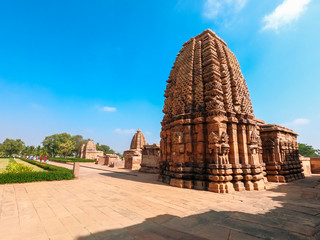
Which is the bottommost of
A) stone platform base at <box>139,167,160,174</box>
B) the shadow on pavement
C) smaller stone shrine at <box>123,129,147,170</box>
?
stone platform base at <box>139,167,160,174</box>

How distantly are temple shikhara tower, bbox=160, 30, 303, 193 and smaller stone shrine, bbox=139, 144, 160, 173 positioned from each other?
4.37 metres

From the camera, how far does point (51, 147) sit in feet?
181

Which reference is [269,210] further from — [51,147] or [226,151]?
[51,147]

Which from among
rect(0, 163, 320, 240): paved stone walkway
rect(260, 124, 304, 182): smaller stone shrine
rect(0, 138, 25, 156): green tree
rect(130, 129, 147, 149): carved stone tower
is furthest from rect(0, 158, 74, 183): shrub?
rect(0, 138, 25, 156): green tree

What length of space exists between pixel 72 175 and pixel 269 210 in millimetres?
10349

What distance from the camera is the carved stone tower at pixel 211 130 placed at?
7.04m

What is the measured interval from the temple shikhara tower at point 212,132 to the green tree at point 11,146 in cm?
8566

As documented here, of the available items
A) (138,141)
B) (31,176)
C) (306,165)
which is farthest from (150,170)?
(306,165)

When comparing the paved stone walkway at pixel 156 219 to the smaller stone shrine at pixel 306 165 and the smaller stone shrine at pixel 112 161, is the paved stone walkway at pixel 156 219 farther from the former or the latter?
the smaller stone shrine at pixel 112 161

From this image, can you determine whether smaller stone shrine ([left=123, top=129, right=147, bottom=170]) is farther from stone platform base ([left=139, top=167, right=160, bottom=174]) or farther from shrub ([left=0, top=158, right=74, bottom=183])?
shrub ([left=0, top=158, right=74, bottom=183])

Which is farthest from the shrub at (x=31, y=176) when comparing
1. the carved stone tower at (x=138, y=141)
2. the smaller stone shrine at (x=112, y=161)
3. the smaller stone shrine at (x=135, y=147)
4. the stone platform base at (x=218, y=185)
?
the carved stone tower at (x=138, y=141)

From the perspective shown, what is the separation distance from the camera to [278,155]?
31.7ft

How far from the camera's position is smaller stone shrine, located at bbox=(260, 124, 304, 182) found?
31.3 feet

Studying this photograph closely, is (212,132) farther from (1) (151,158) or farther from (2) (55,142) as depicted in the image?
(2) (55,142)
